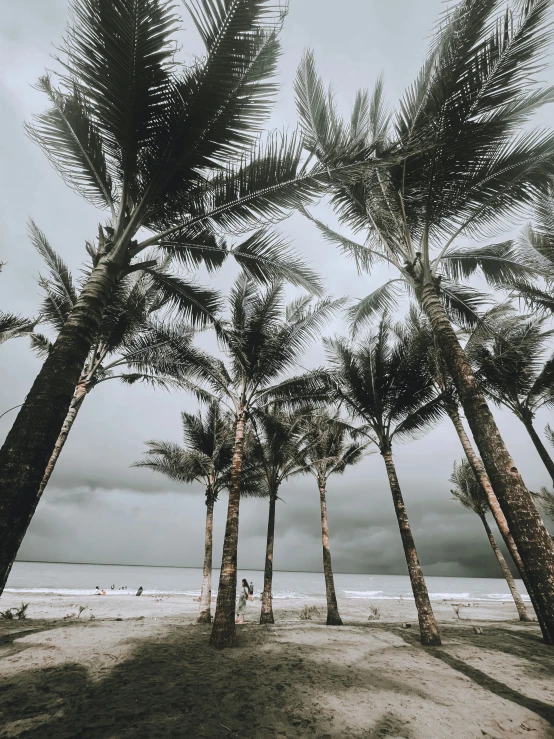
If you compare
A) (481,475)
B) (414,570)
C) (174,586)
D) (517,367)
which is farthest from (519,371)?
(174,586)

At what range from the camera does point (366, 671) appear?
5094 millimetres

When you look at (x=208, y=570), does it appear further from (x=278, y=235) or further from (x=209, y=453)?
(x=278, y=235)

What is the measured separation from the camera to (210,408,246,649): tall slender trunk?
6.76 m

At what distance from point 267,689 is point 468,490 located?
1577 cm

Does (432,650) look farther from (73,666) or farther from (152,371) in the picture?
(152,371)

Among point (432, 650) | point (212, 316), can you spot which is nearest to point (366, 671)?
Answer: point (432, 650)

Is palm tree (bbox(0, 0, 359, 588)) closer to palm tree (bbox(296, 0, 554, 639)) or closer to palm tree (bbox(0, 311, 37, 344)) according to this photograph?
palm tree (bbox(296, 0, 554, 639))

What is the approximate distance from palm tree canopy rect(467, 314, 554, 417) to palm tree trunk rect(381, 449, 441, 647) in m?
3.72

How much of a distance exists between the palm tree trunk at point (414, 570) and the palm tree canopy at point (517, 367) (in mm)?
3722

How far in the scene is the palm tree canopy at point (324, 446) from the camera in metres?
12.8

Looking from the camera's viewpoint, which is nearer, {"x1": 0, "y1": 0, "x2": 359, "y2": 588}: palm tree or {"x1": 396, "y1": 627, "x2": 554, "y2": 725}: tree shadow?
{"x1": 0, "y1": 0, "x2": 359, "y2": 588}: palm tree

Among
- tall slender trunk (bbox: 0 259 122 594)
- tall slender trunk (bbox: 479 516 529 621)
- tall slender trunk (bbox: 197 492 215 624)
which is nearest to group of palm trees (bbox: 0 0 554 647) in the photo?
tall slender trunk (bbox: 0 259 122 594)

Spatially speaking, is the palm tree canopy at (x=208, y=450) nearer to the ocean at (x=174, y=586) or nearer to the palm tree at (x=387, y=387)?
the palm tree at (x=387, y=387)

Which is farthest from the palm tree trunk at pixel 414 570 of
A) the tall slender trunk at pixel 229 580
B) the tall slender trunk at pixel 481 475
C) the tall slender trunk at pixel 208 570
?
the tall slender trunk at pixel 208 570
